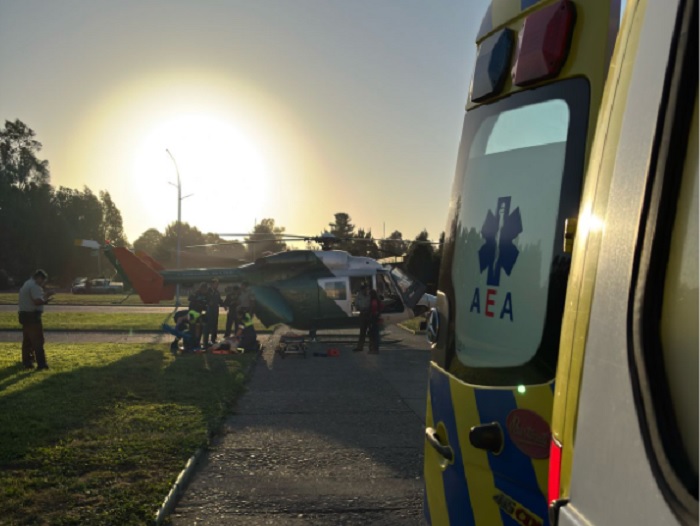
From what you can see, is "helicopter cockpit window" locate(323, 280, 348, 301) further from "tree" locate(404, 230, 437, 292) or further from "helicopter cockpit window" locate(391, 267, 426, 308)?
"tree" locate(404, 230, 437, 292)

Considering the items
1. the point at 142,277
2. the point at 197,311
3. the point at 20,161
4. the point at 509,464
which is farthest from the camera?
the point at 20,161

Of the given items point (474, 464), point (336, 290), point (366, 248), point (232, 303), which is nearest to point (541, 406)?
point (474, 464)

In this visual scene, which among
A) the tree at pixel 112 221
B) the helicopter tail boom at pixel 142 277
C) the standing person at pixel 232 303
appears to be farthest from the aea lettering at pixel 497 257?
the tree at pixel 112 221

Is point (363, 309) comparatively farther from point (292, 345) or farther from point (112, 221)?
point (112, 221)

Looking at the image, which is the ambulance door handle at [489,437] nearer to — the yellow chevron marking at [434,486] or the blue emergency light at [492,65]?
the yellow chevron marking at [434,486]

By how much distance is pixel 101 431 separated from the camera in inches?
→ 269

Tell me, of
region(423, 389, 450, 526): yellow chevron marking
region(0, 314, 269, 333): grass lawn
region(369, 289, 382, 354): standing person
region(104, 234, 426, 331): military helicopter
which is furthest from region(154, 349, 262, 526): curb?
region(0, 314, 269, 333): grass lawn

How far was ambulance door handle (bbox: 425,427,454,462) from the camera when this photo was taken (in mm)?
2594

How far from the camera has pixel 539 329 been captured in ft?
7.16

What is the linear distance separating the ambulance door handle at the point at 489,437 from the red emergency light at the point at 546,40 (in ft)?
4.07

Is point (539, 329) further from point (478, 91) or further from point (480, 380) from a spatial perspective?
point (478, 91)

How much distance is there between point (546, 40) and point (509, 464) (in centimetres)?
146

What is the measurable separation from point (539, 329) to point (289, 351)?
12.2 metres

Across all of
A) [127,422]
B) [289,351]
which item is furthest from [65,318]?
[127,422]
